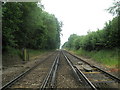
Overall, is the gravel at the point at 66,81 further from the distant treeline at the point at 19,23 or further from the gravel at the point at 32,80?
the distant treeline at the point at 19,23

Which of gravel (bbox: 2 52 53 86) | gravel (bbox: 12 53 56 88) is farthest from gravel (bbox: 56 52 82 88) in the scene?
gravel (bbox: 2 52 53 86)

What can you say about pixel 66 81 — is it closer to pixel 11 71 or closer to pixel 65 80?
pixel 65 80

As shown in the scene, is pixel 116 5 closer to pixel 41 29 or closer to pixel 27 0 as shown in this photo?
pixel 27 0

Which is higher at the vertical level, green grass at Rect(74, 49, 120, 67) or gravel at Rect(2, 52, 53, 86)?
green grass at Rect(74, 49, 120, 67)

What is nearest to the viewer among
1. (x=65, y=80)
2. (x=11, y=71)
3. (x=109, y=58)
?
(x=65, y=80)

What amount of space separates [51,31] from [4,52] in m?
34.8

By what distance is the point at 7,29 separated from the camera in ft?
49.0

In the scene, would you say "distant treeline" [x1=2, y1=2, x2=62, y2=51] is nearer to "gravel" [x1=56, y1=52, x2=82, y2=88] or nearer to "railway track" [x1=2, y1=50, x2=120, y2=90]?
"railway track" [x1=2, y1=50, x2=120, y2=90]

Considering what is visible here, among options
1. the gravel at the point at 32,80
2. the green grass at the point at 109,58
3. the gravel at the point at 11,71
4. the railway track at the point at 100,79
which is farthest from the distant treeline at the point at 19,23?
the green grass at the point at 109,58

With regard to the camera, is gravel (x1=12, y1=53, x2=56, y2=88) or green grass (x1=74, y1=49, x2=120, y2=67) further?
green grass (x1=74, y1=49, x2=120, y2=67)

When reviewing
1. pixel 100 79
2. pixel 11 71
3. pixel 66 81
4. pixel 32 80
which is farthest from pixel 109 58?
pixel 32 80

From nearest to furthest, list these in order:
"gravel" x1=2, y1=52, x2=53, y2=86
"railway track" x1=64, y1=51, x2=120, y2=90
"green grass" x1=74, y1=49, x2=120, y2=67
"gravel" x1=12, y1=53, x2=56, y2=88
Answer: "railway track" x1=64, y1=51, x2=120, y2=90 → "gravel" x1=12, y1=53, x2=56, y2=88 → "gravel" x1=2, y1=52, x2=53, y2=86 → "green grass" x1=74, y1=49, x2=120, y2=67

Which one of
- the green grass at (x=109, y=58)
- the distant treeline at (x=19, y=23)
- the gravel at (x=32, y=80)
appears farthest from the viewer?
the distant treeline at (x=19, y=23)

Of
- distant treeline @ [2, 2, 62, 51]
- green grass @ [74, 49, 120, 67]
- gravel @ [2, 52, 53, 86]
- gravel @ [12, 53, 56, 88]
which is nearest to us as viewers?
gravel @ [12, 53, 56, 88]
